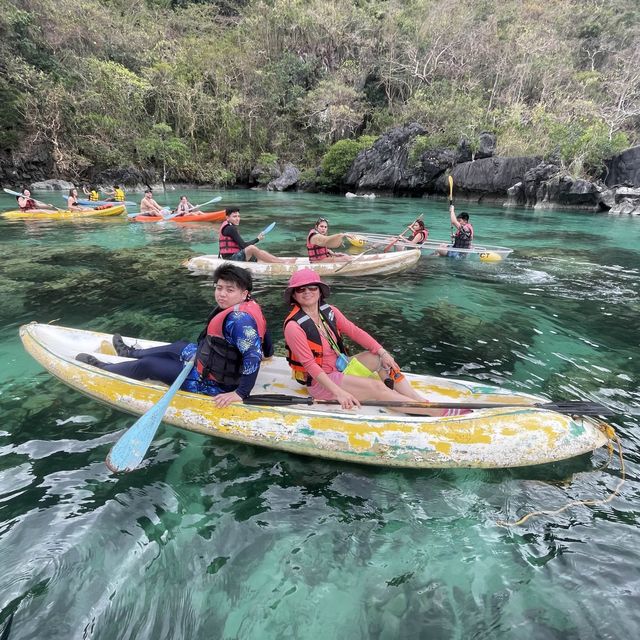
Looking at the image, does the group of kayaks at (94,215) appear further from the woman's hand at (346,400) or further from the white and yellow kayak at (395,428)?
the woman's hand at (346,400)

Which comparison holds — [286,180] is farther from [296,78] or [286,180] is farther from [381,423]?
[381,423]

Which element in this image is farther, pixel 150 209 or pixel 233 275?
pixel 150 209

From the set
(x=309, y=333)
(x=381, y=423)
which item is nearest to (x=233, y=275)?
(x=309, y=333)

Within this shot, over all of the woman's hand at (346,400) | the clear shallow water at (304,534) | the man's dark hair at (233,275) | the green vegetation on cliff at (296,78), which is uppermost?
the green vegetation on cliff at (296,78)

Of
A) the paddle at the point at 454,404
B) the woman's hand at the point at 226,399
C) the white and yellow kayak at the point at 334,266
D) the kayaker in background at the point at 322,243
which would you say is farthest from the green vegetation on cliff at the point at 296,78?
the woman's hand at the point at 226,399

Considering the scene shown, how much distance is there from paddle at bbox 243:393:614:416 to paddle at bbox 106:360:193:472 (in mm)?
685

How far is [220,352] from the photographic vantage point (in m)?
3.36

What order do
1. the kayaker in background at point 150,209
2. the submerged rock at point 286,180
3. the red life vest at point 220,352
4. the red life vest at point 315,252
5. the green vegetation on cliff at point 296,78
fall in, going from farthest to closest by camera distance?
the submerged rock at point 286,180 → the green vegetation on cliff at point 296,78 → the kayaker in background at point 150,209 → the red life vest at point 315,252 → the red life vest at point 220,352

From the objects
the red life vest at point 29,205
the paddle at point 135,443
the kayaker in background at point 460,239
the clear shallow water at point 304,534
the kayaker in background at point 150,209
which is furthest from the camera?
the kayaker in background at point 150,209

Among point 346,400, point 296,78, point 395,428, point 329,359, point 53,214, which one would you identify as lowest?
point 53,214

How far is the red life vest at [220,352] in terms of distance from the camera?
10.9 feet

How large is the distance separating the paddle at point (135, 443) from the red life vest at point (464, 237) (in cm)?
891

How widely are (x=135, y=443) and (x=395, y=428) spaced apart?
73.6 inches

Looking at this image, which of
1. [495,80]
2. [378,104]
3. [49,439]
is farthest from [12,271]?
[495,80]
